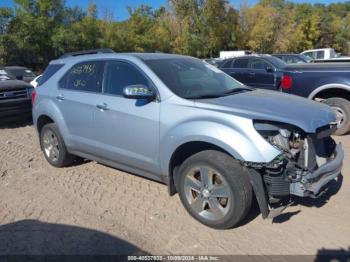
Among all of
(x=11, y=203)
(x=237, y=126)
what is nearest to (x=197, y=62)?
(x=237, y=126)

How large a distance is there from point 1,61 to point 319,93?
1019 inches

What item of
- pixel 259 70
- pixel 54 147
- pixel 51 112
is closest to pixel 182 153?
pixel 51 112

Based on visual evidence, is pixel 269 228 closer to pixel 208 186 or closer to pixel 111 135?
pixel 208 186

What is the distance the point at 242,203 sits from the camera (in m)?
3.58

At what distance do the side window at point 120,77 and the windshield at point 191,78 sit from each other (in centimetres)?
19

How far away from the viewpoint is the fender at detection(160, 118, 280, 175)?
341 centimetres

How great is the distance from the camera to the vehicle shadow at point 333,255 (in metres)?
3.34

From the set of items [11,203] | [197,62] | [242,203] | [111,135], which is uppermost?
[197,62]

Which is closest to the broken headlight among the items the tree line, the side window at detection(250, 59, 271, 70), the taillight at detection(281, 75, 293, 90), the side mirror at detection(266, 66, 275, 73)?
the taillight at detection(281, 75, 293, 90)

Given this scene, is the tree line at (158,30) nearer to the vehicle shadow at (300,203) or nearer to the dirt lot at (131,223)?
the dirt lot at (131,223)

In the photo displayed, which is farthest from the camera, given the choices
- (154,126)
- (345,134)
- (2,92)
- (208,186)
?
(2,92)

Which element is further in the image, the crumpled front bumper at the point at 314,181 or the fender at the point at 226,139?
the crumpled front bumper at the point at 314,181

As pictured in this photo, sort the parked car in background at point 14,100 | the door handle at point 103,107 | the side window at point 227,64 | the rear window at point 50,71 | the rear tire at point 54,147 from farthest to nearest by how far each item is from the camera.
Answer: the side window at point 227,64
the parked car in background at point 14,100
the rear window at point 50,71
the rear tire at point 54,147
the door handle at point 103,107

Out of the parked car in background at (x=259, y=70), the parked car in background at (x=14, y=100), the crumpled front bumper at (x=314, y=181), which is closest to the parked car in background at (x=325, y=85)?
the parked car in background at (x=259, y=70)
